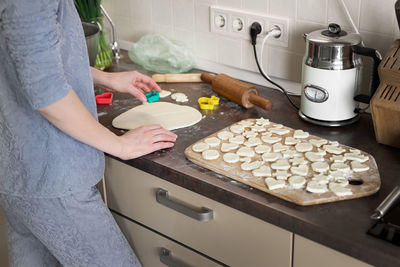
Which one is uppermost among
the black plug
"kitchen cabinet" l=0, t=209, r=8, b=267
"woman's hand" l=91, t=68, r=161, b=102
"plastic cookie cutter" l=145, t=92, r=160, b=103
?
the black plug

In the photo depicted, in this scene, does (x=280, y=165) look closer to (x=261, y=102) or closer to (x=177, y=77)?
(x=261, y=102)

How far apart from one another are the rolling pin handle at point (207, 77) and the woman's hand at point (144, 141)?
44 cm

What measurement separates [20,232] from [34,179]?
0.31 meters

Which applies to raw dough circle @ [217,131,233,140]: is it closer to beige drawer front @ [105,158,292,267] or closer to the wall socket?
beige drawer front @ [105,158,292,267]

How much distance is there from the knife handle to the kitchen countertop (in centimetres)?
8

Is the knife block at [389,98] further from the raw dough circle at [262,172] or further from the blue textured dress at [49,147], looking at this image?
the blue textured dress at [49,147]

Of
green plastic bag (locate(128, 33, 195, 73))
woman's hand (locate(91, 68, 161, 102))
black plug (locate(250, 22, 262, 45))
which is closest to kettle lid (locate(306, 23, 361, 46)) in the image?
black plug (locate(250, 22, 262, 45))

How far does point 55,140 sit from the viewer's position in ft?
4.42

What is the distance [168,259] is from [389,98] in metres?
0.74

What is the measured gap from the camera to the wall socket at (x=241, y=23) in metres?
1.80

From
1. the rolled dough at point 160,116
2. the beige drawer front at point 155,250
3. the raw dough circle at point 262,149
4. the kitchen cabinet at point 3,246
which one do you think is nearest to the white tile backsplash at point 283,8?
the rolled dough at point 160,116

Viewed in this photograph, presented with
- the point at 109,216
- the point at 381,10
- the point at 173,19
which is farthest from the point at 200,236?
the point at 173,19

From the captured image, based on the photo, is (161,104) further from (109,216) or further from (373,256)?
(373,256)

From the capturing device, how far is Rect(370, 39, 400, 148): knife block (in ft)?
4.56
